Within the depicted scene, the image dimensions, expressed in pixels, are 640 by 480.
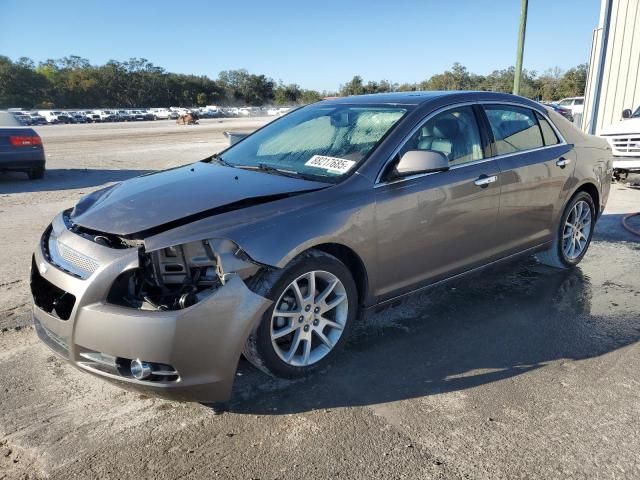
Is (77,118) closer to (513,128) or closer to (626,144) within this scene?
(626,144)

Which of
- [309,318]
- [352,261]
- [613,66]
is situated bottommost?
[309,318]

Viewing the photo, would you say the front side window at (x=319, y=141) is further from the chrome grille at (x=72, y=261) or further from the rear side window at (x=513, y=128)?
the chrome grille at (x=72, y=261)

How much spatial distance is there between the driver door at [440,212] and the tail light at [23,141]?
1063cm

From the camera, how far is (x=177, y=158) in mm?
16500

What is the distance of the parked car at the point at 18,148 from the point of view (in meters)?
11.4

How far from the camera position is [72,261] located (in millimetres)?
2887

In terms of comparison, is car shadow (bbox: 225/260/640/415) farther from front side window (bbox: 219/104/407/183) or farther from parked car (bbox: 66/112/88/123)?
parked car (bbox: 66/112/88/123)

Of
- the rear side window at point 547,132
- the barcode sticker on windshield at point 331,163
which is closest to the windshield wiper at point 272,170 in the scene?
the barcode sticker on windshield at point 331,163

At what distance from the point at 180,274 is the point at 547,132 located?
3.60 m

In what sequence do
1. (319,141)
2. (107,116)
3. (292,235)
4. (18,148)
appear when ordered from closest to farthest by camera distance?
(292,235), (319,141), (18,148), (107,116)

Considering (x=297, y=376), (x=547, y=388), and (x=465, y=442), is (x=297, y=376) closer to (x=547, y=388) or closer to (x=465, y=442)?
(x=465, y=442)

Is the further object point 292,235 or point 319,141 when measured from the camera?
point 319,141

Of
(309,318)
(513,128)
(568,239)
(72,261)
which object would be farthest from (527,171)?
(72,261)

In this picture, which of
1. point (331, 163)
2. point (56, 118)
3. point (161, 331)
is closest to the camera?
point (161, 331)
